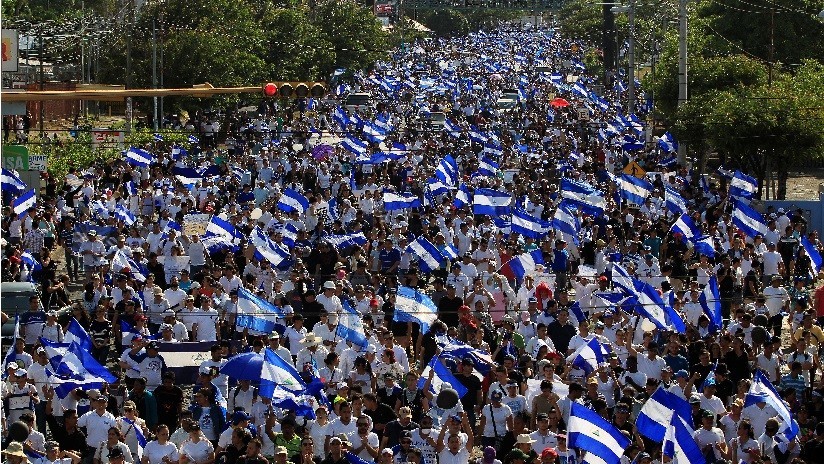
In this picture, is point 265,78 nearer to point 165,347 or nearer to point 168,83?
point 168,83

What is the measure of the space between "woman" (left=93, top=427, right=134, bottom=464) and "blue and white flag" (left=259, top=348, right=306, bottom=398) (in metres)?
1.55

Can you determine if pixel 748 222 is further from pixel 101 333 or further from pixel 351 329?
pixel 101 333

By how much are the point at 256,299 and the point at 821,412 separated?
6.77 m

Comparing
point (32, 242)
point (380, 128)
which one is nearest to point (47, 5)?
point (380, 128)

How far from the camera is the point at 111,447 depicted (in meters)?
13.8

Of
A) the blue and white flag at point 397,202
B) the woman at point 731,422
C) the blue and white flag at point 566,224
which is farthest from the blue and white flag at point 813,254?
the woman at point 731,422

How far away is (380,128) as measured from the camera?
4566cm

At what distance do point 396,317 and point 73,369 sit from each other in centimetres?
431

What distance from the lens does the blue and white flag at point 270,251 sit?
76.7 ft

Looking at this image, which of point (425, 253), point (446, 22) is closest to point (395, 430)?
point (425, 253)

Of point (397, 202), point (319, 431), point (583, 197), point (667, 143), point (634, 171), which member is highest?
point (319, 431)

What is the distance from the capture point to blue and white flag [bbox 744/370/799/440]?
578 inches

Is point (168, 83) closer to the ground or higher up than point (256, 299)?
closer to the ground

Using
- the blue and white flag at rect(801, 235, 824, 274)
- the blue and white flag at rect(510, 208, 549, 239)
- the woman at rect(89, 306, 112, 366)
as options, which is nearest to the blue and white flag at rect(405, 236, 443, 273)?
the blue and white flag at rect(510, 208, 549, 239)
